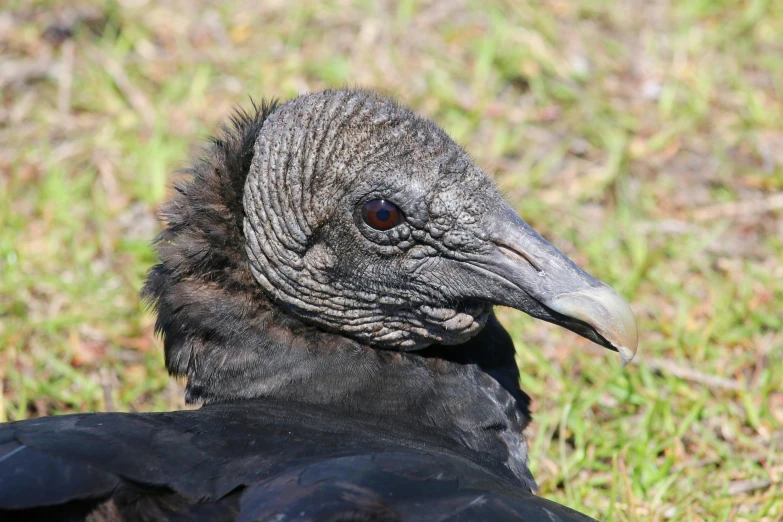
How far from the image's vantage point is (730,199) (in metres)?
6.08

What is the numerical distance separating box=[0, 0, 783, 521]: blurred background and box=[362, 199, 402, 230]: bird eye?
60.4 inches

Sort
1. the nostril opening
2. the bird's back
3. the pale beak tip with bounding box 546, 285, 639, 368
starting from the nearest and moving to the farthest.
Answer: the bird's back → the pale beak tip with bounding box 546, 285, 639, 368 → the nostril opening

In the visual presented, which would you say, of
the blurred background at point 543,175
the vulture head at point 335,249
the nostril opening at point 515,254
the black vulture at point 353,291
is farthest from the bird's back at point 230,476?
the blurred background at point 543,175

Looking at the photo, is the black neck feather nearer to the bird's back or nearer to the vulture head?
the vulture head

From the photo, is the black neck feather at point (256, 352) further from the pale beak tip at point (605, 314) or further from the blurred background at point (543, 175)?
the blurred background at point (543, 175)

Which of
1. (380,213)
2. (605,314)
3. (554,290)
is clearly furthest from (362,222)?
(605,314)

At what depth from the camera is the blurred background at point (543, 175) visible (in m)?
4.58

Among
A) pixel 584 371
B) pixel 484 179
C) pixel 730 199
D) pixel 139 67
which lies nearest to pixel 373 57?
pixel 139 67

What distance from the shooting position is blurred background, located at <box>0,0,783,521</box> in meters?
→ 4.58

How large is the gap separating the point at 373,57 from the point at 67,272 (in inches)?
102

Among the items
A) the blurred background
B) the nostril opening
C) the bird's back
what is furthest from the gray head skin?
the blurred background

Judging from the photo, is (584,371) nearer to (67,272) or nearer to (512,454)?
(512,454)

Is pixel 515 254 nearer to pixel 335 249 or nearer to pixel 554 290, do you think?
pixel 554 290

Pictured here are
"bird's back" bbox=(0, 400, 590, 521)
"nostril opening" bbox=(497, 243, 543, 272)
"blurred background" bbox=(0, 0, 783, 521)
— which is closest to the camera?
"bird's back" bbox=(0, 400, 590, 521)
